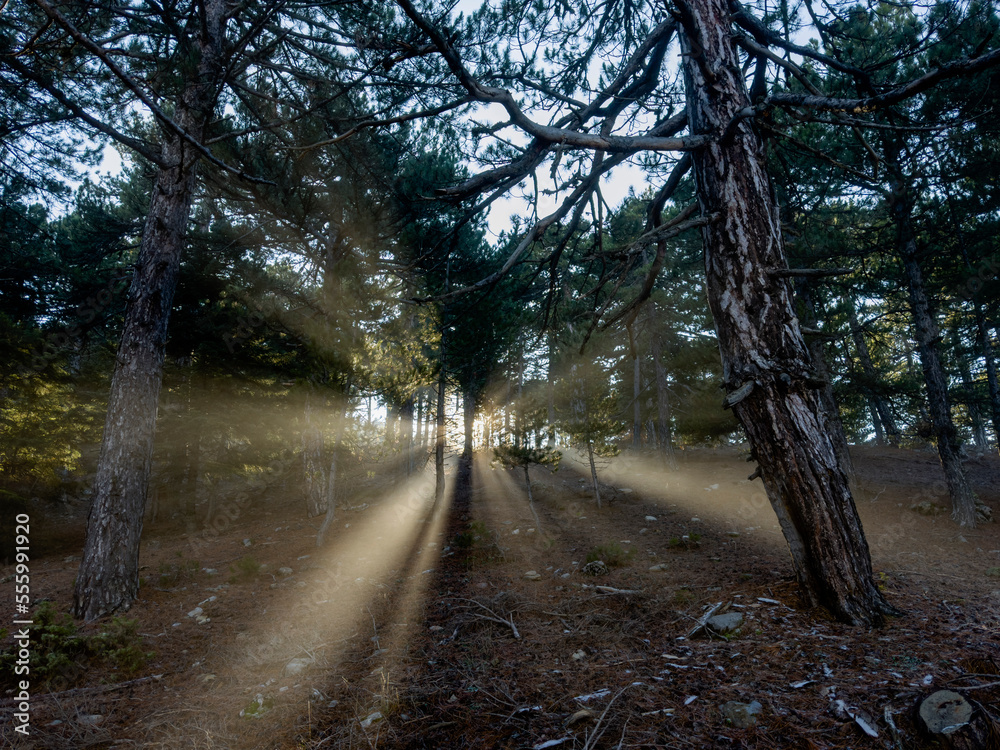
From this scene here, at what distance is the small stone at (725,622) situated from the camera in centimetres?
302

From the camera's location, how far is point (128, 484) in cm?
555

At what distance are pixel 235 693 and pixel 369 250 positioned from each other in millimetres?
9416

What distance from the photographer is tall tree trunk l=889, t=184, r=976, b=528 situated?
8398mm

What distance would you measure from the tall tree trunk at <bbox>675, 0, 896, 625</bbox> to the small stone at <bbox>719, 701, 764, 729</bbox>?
136cm

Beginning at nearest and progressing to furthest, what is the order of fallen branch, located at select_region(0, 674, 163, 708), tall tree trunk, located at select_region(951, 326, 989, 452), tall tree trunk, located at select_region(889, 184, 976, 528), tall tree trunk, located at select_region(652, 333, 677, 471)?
fallen branch, located at select_region(0, 674, 163, 708) → tall tree trunk, located at select_region(889, 184, 976, 528) → tall tree trunk, located at select_region(951, 326, 989, 452) → tall tree trunk, located at select_region(652, 333, 677, 471)

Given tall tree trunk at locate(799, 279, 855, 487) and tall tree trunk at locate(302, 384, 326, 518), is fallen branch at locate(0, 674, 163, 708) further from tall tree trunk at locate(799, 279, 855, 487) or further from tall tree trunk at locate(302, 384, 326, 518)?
tall tree trunk at locate(799, 279, 855, 487)

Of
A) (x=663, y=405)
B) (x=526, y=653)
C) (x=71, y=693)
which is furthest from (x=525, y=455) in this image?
(x=663, y=405)

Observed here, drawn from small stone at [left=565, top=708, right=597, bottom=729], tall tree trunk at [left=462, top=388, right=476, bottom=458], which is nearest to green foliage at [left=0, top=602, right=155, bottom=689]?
small stone at [left=565, top=708, right=597, bottom=729]

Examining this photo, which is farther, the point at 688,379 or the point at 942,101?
the point at 688,379

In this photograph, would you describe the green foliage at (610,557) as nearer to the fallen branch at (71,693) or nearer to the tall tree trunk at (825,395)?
the fallen branch at (71,693)

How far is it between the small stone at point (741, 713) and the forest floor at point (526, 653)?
0.03 m

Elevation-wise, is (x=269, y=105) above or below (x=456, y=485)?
above

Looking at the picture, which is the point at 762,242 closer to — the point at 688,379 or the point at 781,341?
the point at 781,341

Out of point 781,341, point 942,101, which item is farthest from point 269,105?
point 942,101
